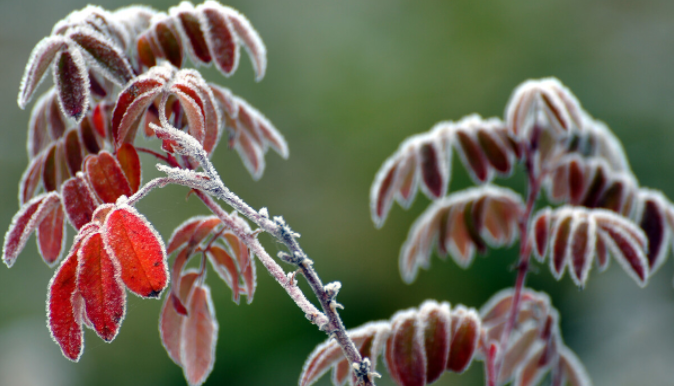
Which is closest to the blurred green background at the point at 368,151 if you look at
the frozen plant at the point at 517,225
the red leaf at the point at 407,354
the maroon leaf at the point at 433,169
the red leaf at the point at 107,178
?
the frozen plant at the point at 517,225

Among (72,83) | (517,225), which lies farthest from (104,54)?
(517,225)

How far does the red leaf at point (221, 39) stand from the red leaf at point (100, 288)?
333 mm

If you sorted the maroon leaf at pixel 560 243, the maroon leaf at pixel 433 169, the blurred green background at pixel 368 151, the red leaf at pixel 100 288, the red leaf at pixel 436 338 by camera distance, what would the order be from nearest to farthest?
the red leaf at pixel 100 288 < the red leaf at pixel 436 338 < the maroon leaf at pixel 560 243 < the maroon leaf at pixel 433 169 < the blurred green background at pixel 368 151

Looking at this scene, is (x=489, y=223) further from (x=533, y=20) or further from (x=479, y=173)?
(x=533, y=20)

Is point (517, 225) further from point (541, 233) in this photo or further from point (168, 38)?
point (168, 38)

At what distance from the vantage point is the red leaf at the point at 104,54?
2.08ft

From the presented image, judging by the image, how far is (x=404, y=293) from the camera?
2613mm

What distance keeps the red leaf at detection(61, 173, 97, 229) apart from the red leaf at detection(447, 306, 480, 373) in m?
0.50

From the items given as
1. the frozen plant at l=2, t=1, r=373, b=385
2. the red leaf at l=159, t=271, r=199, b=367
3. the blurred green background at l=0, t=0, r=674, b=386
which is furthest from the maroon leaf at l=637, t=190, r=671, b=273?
the blurred green background at l=0, t=0, r=674, b=386

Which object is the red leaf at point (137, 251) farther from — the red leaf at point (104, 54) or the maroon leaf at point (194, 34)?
the maroon leaf at point (194, 34)

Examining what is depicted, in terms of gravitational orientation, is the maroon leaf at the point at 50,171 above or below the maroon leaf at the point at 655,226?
above

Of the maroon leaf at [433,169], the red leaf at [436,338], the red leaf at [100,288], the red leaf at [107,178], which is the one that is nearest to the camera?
the red leaf at [100,288]

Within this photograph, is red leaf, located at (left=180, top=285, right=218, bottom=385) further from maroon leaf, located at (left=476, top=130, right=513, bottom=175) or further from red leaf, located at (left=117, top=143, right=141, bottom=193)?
maroon leaf, located at (left=476, top=130, right=513, bottom=175)

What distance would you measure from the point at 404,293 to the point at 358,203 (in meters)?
0.54
